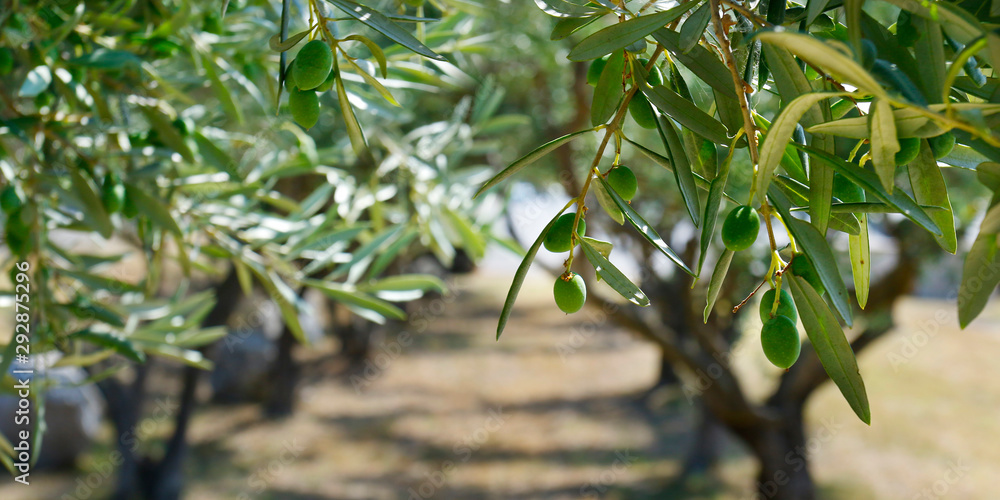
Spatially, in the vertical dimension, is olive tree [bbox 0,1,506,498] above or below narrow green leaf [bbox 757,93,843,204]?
below

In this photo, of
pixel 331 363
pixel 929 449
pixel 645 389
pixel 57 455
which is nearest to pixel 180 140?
pixel 57 455

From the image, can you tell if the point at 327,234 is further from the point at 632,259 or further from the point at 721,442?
the point at 721,442

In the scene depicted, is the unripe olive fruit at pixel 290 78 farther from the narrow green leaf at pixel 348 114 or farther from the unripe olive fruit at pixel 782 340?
the unripe olive fruit at pixel 782 340

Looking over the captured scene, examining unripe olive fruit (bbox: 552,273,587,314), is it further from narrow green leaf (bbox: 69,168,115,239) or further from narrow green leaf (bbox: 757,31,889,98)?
narrow green leaf (bbox: 69,168,115,239)

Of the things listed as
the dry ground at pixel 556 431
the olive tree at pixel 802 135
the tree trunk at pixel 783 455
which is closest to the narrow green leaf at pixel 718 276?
the olive tree at pixel 802 135

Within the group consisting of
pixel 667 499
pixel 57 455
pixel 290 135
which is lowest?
pixel 667 499

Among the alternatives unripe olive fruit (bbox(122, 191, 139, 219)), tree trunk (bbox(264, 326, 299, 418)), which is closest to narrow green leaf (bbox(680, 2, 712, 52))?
unripe olive fruit (bbox(122, 191, 139, 219))
